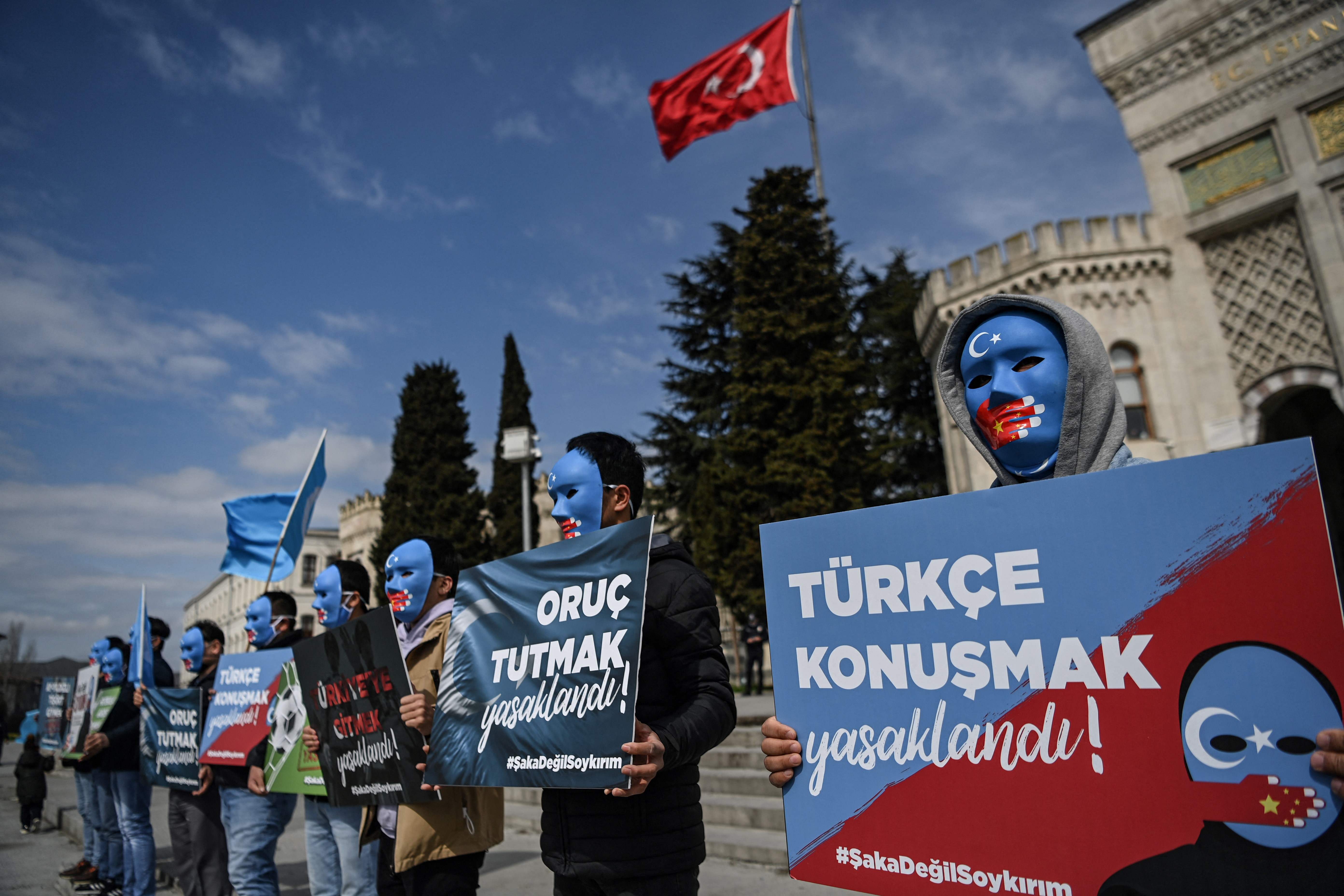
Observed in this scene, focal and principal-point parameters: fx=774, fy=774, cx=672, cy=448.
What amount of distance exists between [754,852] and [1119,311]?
60.4 ft

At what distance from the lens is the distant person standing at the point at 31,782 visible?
450 inches

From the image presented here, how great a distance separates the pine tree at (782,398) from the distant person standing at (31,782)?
14.0 meters

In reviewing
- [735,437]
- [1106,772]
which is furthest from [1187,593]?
[735,437]

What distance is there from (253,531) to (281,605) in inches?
98.7

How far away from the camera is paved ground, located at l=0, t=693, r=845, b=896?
6062 mm

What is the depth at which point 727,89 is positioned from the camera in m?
20.1

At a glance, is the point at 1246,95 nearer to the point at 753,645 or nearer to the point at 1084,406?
the point at 753,645

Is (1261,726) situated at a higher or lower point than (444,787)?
higher

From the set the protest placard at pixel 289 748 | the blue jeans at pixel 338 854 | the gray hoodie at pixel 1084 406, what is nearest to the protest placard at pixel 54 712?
the protest placard at pixel 289 748

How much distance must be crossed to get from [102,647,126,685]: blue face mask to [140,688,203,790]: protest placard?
1509 millimetres

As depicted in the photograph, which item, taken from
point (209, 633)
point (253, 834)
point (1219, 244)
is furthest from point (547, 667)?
point (1219, 244)

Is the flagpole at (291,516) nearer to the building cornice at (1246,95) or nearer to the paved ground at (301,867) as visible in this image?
the paved ground at (301,867)

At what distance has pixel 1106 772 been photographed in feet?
5.24

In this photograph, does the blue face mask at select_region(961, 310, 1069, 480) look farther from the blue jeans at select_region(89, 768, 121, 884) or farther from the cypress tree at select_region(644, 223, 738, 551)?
the cypress tree at select_region(644, 223, 738, 551)
